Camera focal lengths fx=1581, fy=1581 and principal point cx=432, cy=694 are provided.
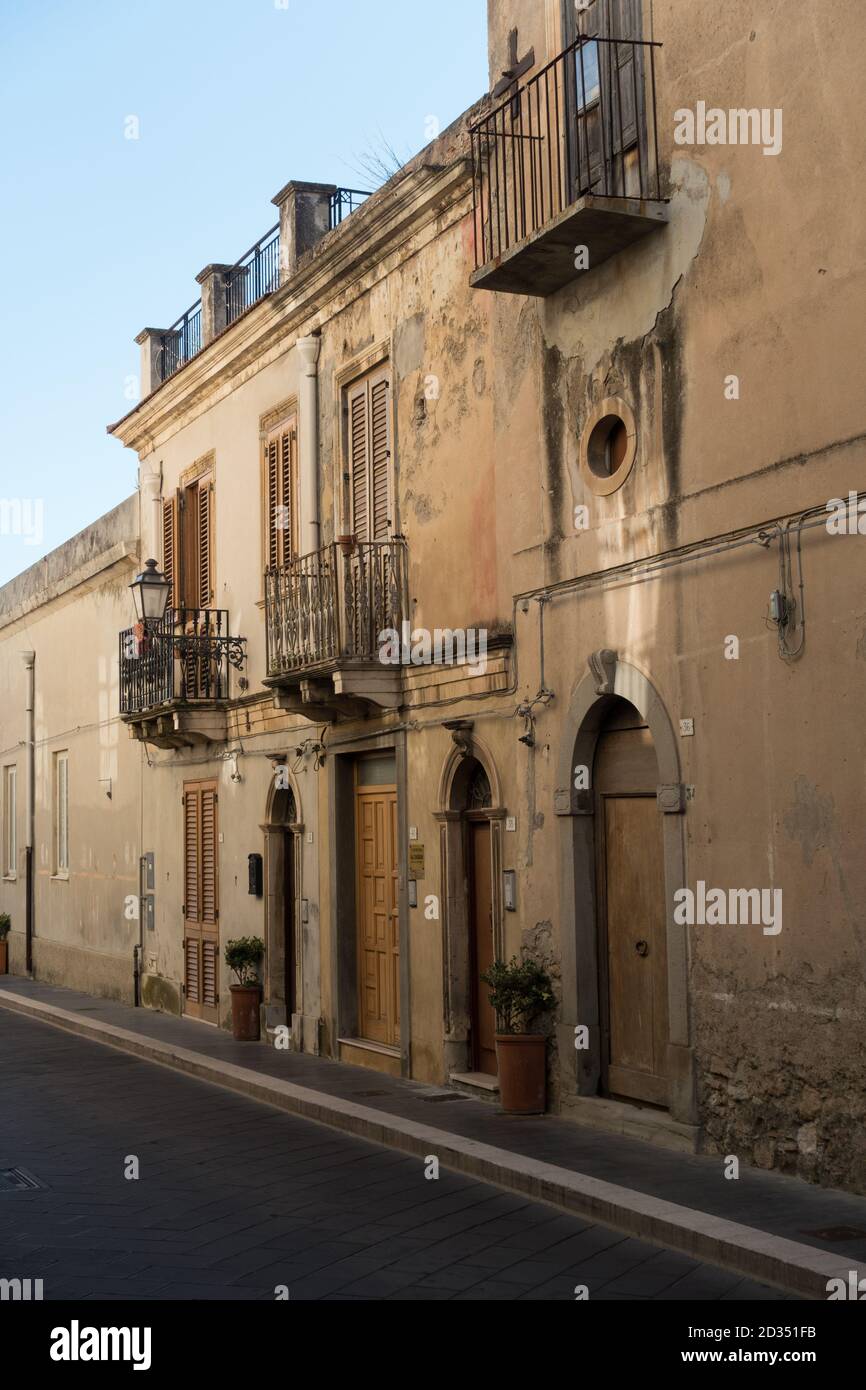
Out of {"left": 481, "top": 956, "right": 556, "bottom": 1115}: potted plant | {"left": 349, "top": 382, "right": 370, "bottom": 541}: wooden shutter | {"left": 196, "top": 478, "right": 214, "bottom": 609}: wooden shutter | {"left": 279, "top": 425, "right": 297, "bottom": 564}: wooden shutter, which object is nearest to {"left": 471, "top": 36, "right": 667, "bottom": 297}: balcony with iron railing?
{"left": 349, "top": 382, "right": 370, "bottom": 541}: wooden shutter

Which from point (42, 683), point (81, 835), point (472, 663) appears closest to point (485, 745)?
point (472, 663)

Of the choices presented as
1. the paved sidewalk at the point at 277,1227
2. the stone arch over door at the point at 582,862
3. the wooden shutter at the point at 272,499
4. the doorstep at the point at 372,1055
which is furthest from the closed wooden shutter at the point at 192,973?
the stone arch over door at the point at 582,862

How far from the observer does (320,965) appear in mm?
15250

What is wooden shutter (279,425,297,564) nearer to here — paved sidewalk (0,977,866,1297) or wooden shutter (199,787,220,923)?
wooden shutter (199,787,220,923)

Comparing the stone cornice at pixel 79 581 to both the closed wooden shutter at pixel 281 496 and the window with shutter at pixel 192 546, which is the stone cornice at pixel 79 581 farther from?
the closed wooden shutter at pixel 281 496

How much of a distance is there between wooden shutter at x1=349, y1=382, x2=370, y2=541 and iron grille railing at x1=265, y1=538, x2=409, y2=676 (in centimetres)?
63

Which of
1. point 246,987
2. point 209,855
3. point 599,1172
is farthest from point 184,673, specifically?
point 599,1172

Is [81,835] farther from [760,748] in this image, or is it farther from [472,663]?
[760,748]

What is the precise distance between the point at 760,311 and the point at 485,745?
4.32 meters

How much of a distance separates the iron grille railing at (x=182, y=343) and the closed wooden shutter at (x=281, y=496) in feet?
9.38

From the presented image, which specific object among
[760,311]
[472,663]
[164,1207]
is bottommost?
[164,1207]

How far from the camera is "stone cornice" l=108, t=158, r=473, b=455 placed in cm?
1290

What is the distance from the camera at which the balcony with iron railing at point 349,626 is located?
13.4 m

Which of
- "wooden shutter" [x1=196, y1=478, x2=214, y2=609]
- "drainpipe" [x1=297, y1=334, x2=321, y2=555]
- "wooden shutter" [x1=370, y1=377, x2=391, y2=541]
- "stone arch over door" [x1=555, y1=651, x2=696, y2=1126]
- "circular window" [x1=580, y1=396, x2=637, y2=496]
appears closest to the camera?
"circular window" [x1=580, y1=396, x2=637, y2=496]
